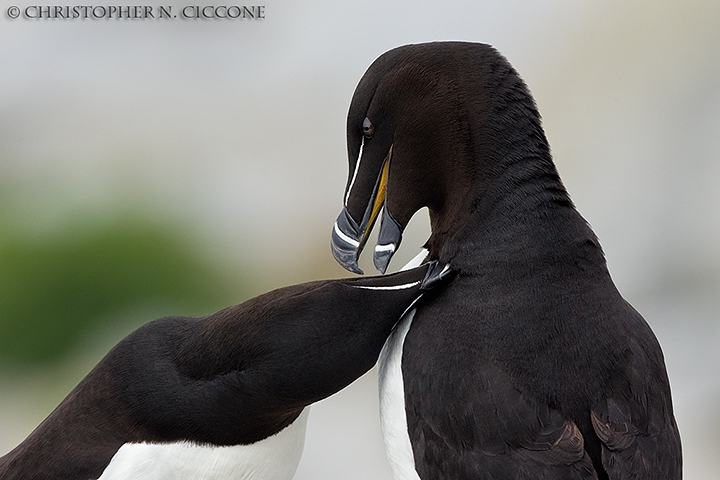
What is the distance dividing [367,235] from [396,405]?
25 centimetres

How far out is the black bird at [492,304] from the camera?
3.67 feet

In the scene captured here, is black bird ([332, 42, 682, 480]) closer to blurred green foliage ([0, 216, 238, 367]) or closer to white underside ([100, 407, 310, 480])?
white underside ([100, 407, 310, 480])

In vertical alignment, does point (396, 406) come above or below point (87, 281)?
above

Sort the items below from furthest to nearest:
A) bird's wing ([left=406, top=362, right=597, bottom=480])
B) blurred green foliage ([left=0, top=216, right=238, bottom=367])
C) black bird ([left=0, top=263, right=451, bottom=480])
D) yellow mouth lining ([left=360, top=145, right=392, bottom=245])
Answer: blurred green foliage ([left=0, top=216, right=238, bottom=367]) < yellow mouth lining ([left=360, top=145, right=392, bottom=245]) < black bird ([left=0, top=263, right=451, bottom=480]) < bird's wing ([left=406, top=362, right=597, bottom=480])

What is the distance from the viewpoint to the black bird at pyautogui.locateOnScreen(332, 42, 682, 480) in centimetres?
112

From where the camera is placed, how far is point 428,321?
48.0 inches

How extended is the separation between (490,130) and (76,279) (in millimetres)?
1874

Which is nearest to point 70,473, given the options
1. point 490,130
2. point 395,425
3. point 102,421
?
point 102,421

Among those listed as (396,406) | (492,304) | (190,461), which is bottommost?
(190,461)

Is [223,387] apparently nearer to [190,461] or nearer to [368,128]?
[190,461]

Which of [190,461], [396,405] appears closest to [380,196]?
[396,405]

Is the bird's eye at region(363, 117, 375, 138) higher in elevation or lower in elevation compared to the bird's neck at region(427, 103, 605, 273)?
higher

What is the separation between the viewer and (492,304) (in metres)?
1.19

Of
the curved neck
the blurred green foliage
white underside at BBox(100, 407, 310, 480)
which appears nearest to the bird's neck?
the curved neck
